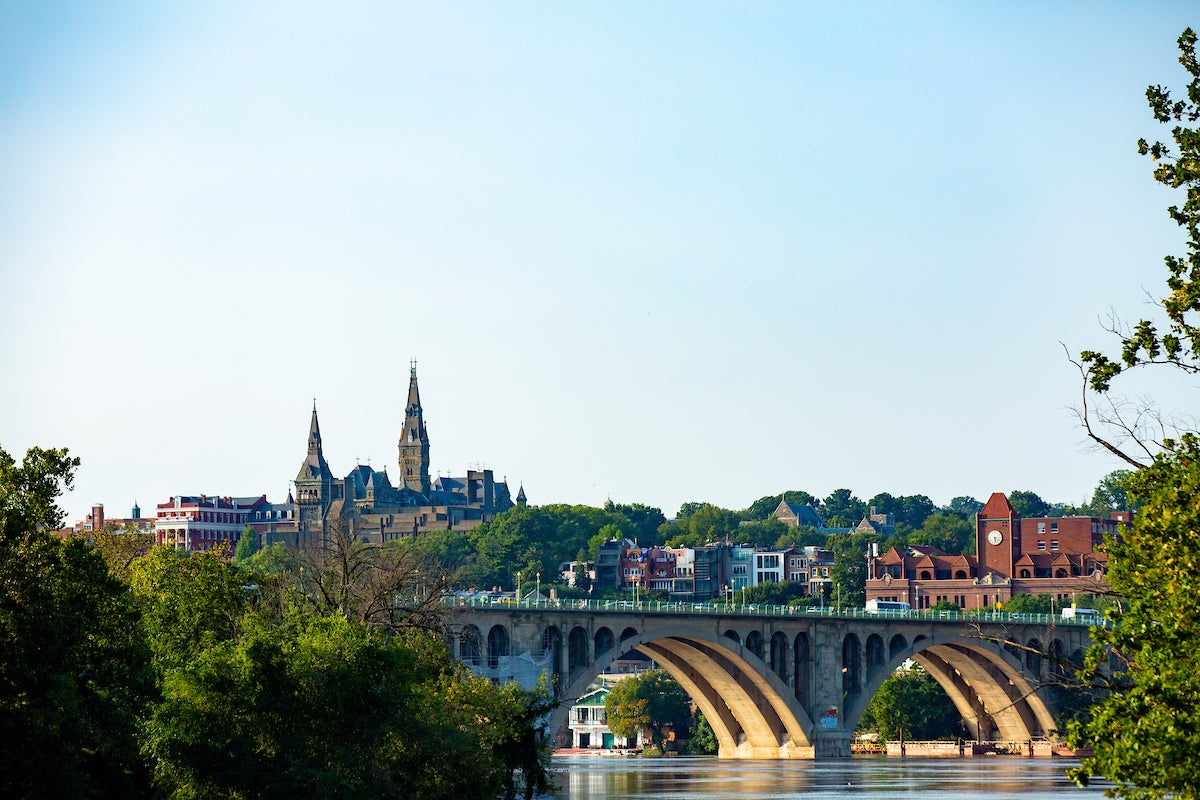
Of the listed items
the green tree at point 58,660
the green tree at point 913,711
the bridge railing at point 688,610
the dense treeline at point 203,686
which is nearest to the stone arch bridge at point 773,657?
the bridge railing at point 688,610

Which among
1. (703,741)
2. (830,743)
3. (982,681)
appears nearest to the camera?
(830,743)

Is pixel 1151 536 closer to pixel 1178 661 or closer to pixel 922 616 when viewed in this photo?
pixel 1178 661

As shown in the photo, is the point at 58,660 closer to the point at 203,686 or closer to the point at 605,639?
the point at 203,686

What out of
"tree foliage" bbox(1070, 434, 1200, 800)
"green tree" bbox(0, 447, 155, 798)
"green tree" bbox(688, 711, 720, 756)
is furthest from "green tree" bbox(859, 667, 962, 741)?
"tree foliage" bbox(1070, 434, 1200, 800)

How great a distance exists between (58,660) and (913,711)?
417 ft

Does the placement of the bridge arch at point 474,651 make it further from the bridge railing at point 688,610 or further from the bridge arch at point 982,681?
the bridge arch at point 982,681

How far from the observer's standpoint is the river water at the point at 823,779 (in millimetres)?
91688

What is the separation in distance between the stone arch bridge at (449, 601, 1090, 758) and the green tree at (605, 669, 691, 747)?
27.8m

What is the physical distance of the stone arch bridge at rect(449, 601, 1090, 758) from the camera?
11944 centimetres

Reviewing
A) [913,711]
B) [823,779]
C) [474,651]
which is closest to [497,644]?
[474,651]

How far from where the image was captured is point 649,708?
171 m

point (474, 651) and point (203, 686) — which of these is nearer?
point (203, 686)

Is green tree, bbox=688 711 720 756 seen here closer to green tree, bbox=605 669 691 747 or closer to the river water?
green tree, bbox=605 669 691 747

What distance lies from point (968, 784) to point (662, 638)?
2888 cm
